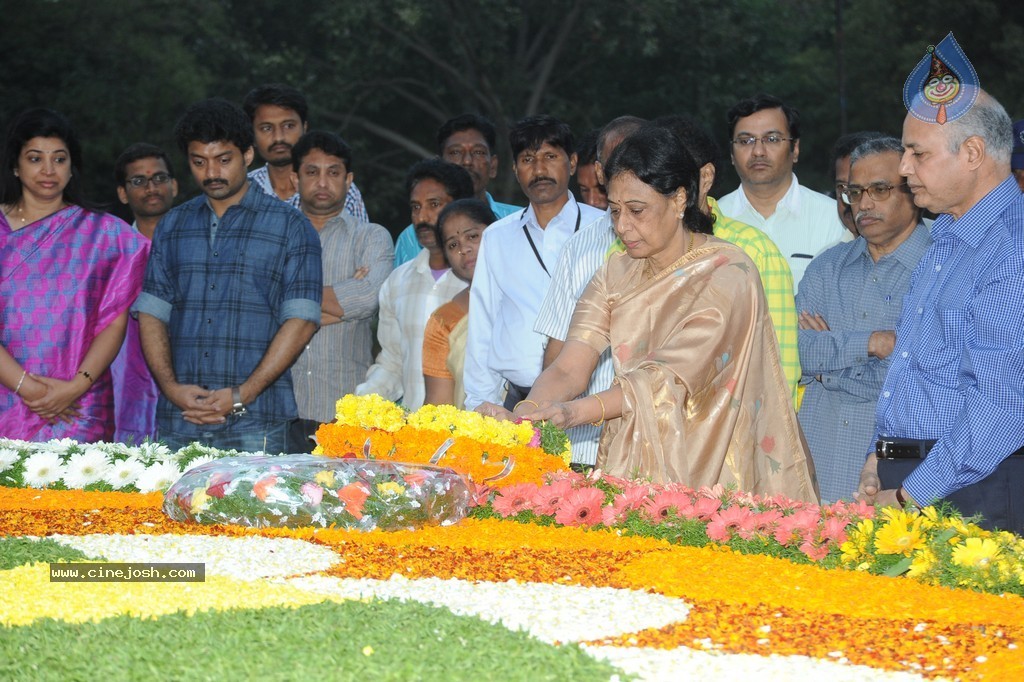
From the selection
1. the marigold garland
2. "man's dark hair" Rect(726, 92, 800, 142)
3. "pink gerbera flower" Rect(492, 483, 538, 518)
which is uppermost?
"man's dark hair" Rect(726, 92, 800, 142)

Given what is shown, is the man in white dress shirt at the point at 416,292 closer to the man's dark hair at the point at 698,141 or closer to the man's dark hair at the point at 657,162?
the man's dark hair at the point at 698,141

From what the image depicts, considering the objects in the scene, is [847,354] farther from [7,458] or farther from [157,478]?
[7,458]

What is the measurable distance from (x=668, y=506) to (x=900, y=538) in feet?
2.53

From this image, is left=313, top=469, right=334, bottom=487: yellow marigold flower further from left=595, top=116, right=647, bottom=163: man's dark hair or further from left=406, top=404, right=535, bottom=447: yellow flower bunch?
left=595, top=116, right=647, bottom=163: man's dark hair

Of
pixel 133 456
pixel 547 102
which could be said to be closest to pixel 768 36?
pixel 547 102

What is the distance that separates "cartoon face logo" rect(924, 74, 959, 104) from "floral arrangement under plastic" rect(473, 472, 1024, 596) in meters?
1.26

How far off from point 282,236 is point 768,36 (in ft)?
69.5

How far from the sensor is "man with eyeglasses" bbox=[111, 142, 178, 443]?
284 inches

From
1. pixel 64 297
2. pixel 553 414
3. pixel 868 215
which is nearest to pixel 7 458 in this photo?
pixel 64 297

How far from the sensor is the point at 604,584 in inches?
138

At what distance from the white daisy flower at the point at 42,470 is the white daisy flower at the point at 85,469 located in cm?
5

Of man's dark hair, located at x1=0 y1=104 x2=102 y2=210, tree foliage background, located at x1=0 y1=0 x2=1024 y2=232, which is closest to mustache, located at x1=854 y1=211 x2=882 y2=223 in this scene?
man's dark hair, located at x1=0 y1=104 x2=102 y2=210

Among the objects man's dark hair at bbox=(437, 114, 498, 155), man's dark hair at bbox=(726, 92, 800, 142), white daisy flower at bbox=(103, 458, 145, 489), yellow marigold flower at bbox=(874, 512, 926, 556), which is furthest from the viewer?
man's dark hair at bbox=(437, 114, 498, 155)

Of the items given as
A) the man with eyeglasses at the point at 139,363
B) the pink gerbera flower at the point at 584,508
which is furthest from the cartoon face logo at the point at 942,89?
the man with eyeglasses at the point at 139,363
